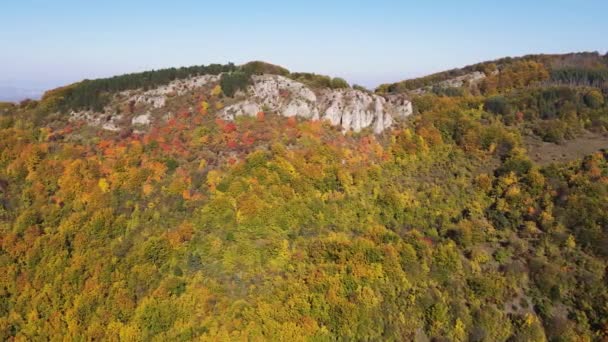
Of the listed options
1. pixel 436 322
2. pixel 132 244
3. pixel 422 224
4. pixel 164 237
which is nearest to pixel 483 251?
pixel 422 224

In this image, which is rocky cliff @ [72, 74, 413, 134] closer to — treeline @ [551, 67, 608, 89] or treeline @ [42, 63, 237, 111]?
treeline @ [42, 63, 237, 111]

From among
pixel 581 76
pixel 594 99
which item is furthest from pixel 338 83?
pixel 581 76

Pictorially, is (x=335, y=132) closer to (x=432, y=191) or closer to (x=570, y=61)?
(x=432, y=191)

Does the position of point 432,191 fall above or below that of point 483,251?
above

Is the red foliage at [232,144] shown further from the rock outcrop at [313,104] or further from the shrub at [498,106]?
the shrub at [498,106]

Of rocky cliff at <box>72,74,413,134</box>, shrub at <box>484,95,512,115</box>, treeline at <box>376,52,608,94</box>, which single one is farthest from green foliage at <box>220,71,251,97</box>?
shrub at <box>484,95,512,115</box>

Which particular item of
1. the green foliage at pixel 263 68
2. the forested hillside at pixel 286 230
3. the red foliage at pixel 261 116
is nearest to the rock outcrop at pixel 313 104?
the red foliage at pixel 261 116
